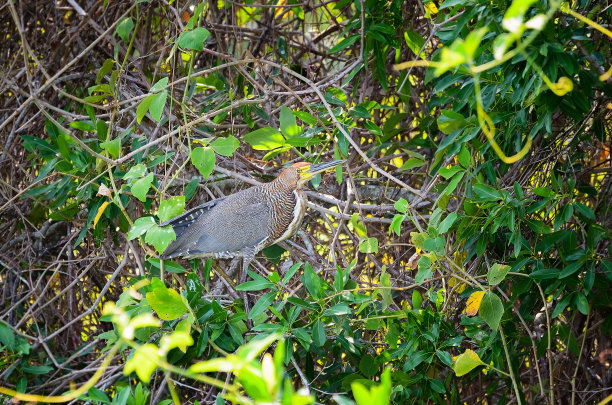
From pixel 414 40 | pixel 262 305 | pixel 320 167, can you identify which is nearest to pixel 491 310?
pixel 262 305

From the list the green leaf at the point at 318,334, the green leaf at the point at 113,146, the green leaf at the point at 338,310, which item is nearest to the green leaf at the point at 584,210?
the green leaf at the point at 338,310

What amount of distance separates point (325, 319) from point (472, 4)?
1110 millimetres

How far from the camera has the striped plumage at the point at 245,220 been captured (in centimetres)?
289

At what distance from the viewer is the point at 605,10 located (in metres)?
2.24

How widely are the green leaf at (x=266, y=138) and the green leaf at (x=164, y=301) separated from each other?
2.89 feet

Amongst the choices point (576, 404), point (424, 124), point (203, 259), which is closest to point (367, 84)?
point (424, 124)

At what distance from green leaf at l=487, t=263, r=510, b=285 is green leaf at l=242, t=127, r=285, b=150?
973 millimetres

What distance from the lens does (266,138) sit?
2.68 meters

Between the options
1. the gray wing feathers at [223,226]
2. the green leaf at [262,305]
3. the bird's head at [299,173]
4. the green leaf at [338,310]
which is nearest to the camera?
the green leaf at [338,310]

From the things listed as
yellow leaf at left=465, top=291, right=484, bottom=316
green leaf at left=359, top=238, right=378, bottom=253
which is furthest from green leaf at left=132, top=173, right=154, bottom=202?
yellow leaf at left=465, top=291, right=484, bottom=316

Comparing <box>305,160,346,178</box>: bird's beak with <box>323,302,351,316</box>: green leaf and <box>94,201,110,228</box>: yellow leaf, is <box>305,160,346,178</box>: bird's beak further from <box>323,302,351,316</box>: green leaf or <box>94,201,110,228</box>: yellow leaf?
<box>94,201,110,228</box>: yellow leaf

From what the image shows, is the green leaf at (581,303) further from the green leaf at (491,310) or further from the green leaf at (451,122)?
the green leaf at (451,122)

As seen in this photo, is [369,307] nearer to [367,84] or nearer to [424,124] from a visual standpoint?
[424,124]

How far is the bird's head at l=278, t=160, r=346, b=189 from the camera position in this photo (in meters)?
2.79
